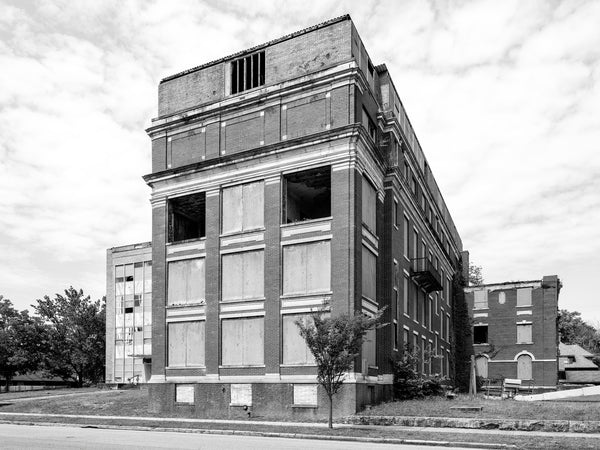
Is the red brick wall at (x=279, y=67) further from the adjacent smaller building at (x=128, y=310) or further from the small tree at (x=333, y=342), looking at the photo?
the adjacent smaller building at (x=128, y=310)

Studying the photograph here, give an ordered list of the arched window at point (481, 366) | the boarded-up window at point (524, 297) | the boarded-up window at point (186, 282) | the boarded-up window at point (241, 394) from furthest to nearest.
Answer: the arched window at point (481, 366)
the boarded-up window at point (524, 297)
the boarded-up window at point (186, 282)
the boarded-up window at point (241, 394)

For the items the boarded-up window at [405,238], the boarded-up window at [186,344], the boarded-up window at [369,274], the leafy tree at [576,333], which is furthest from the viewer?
the leafy tree at [576,333]

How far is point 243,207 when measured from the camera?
32.6 m

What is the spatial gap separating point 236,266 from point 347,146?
28.0 ft

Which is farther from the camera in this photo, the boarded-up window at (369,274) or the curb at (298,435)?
the boarded-up window at (369,274)

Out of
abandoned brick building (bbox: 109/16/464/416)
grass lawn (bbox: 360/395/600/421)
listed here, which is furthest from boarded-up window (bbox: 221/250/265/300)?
grass lawn (bbox: 360/395/600/421)

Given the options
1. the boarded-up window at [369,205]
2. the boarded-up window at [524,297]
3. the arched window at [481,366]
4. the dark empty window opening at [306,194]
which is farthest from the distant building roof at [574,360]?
the dark empty window opening at [306,194]

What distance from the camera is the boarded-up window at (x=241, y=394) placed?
99.5 ft

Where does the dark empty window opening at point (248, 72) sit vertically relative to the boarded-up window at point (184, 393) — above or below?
above

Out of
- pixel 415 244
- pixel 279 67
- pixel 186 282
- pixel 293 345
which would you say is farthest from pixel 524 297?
pixel 279 67

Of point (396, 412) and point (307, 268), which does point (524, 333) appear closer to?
point (307, 268)

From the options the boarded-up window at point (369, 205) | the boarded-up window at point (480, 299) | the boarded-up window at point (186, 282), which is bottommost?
the boarded-up window at point (480, 299)

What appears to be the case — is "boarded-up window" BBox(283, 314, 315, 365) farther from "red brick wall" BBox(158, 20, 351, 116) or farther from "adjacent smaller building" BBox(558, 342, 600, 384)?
"adjacent smaller building" BBox(558, 342, 600, 384)

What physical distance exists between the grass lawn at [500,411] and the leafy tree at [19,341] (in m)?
48.0
